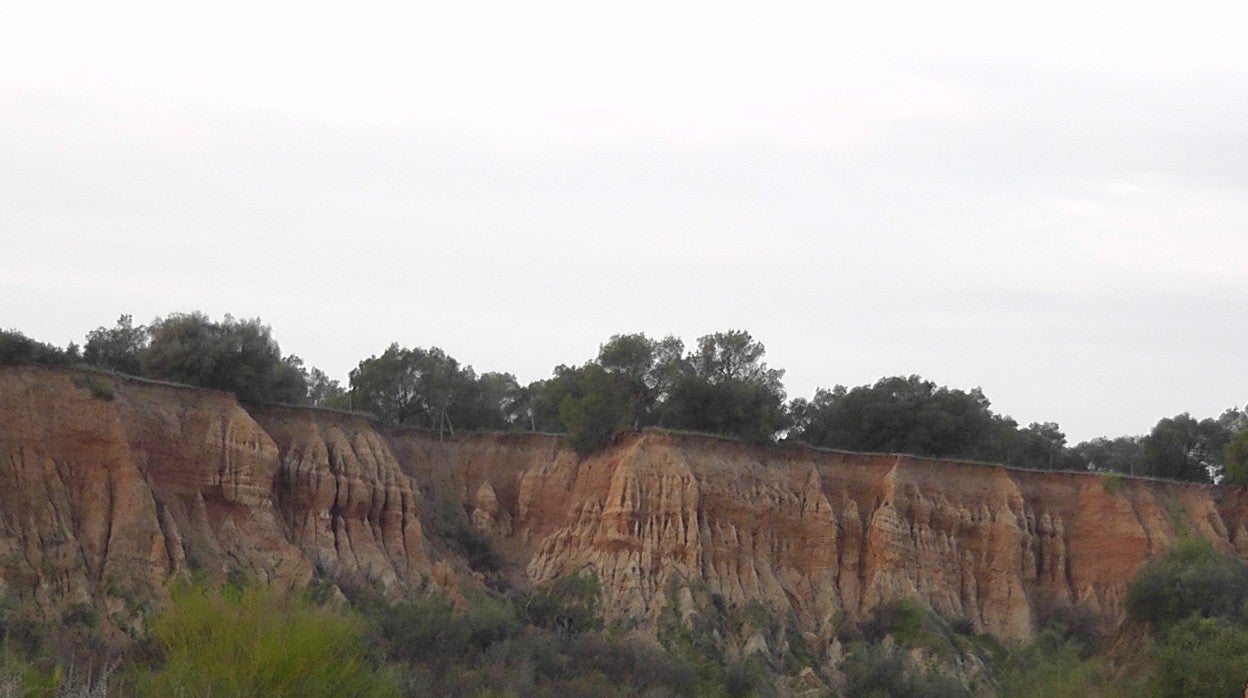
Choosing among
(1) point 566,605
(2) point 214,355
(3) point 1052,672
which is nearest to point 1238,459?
(3) point 1052,672

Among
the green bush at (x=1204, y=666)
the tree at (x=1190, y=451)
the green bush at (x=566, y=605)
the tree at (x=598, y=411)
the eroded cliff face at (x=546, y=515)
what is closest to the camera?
the green bush at (x=1204, y=666)

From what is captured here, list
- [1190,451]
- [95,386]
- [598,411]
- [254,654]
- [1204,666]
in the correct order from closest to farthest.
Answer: [254,654], [1204,666], [95,386], [598,411], [1190,451]

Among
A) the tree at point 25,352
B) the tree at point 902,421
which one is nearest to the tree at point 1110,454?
the tree at point 902,421

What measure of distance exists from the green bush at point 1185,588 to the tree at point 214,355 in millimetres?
29132

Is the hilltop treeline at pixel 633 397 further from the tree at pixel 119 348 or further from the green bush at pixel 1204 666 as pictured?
the green bush at pixel 1204 666

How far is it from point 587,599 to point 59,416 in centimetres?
1726

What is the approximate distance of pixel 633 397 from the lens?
Answer: 71812 mm

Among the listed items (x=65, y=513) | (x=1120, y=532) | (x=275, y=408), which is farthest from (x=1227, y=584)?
(x=65, y=513)

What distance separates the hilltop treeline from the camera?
64.8m

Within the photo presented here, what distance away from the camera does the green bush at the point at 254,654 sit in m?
40.7

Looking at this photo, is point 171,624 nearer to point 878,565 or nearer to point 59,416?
point 59,416

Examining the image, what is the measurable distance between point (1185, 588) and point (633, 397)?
1909 cm

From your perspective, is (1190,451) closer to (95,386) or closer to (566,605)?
(566,605)

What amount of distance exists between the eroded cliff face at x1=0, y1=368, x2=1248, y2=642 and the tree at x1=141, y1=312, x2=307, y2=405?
1248 mm
